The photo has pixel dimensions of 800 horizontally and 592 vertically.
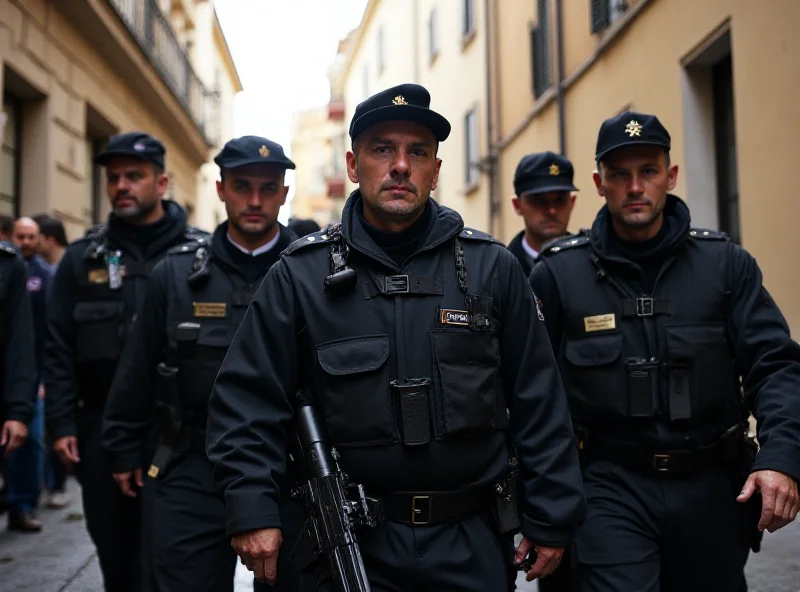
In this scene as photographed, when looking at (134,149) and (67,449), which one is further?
(134,149)

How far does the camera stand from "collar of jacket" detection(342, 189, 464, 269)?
2971 mm

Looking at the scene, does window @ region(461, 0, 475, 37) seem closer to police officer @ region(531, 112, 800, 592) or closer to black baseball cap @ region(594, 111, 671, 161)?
black baseball cap @ region(594, 111, 671, 161)

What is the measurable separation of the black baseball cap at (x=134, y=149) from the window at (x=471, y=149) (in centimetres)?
1440

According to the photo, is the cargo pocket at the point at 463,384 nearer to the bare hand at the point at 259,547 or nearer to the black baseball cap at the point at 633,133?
the bare hand at the point at 259,547

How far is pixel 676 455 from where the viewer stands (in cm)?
354

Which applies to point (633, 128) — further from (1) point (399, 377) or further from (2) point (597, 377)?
(1) point (399, 377)

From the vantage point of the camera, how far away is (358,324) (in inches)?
115

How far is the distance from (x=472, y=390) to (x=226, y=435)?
71 cm

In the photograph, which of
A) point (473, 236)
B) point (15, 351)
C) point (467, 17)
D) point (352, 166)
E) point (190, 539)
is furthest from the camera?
point (467, 17)

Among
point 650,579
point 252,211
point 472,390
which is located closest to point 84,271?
point 252,211

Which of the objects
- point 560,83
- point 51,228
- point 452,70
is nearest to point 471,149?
point 452,70

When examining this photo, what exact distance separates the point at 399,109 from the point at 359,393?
872 millimetres

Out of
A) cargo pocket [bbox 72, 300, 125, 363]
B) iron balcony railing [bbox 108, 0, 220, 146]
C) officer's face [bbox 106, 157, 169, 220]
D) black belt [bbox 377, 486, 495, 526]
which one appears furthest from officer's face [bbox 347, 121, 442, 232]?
iron balcony railing [bbox 108, 0, 220, 146]

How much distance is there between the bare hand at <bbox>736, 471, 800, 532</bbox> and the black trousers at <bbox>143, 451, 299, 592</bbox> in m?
1.71
